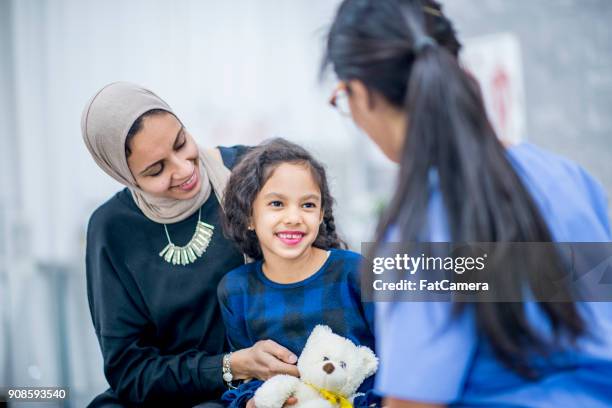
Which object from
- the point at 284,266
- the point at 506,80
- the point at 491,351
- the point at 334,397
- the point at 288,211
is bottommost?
the point at 334,397

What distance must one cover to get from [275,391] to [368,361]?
0.22 metres

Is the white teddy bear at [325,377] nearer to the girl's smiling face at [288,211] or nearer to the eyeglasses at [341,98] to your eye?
the girl's smiling face at [288,211]

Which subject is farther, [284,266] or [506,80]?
[506,80]

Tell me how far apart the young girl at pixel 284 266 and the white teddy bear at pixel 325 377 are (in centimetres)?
6

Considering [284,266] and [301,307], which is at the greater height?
[284,266]

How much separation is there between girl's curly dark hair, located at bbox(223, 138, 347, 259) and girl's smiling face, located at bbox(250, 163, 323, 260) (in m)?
0.02

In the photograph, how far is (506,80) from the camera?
3.21 meters

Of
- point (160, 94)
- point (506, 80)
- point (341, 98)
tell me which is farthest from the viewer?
point (506, 80)

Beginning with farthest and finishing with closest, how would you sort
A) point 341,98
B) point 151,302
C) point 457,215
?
point 151,302
point 341,98
point 457,215

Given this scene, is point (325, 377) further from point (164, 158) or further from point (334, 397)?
point (164, 158)

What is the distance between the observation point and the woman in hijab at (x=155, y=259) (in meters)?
1.50

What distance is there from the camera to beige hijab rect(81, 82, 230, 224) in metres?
1.48

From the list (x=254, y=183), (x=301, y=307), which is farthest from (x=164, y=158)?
(x=301, y=307)

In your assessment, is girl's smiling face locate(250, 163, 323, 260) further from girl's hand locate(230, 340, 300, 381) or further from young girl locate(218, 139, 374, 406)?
girl's hand locate(230, 340, 300, 381)
